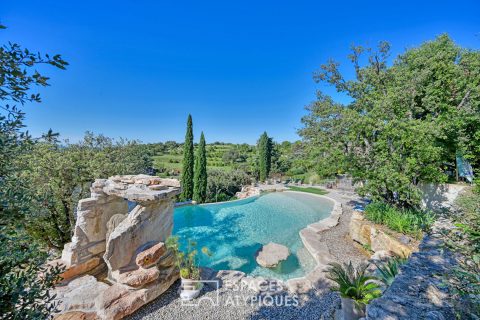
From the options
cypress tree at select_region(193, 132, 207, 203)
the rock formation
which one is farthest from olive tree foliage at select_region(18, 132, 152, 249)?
cypress tree at select_region(193, 132, 207, 203)

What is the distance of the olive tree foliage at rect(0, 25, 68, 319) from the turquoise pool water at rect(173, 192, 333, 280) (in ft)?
18.4

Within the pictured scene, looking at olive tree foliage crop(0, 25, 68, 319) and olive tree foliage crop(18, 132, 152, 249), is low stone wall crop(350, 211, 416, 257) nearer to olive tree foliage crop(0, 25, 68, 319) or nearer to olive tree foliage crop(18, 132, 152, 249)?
olive tree foliage crop(0, 25, 68, 319)

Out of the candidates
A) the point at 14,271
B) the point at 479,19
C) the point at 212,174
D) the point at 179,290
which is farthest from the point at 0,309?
the point at 212,174

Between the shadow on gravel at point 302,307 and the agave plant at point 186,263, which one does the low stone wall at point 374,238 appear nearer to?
the shadow on gravel at point 302,307

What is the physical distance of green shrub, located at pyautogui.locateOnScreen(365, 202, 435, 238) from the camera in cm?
607

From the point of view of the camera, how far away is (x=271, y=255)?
6.78m

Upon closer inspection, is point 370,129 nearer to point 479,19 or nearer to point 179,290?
point 479,19

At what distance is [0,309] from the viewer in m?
1.36

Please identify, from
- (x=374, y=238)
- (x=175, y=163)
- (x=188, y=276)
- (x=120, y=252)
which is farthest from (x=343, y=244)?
(x=175, y=163)

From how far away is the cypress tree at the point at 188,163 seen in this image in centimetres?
1538

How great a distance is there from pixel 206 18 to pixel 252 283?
11.2m

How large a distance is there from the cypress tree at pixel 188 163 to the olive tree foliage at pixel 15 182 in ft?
45.6

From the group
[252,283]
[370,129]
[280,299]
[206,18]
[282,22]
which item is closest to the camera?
[280,299]

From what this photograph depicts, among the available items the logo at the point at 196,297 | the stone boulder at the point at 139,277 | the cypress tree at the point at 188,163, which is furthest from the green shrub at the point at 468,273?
the cypress tree at the point at 188,163
